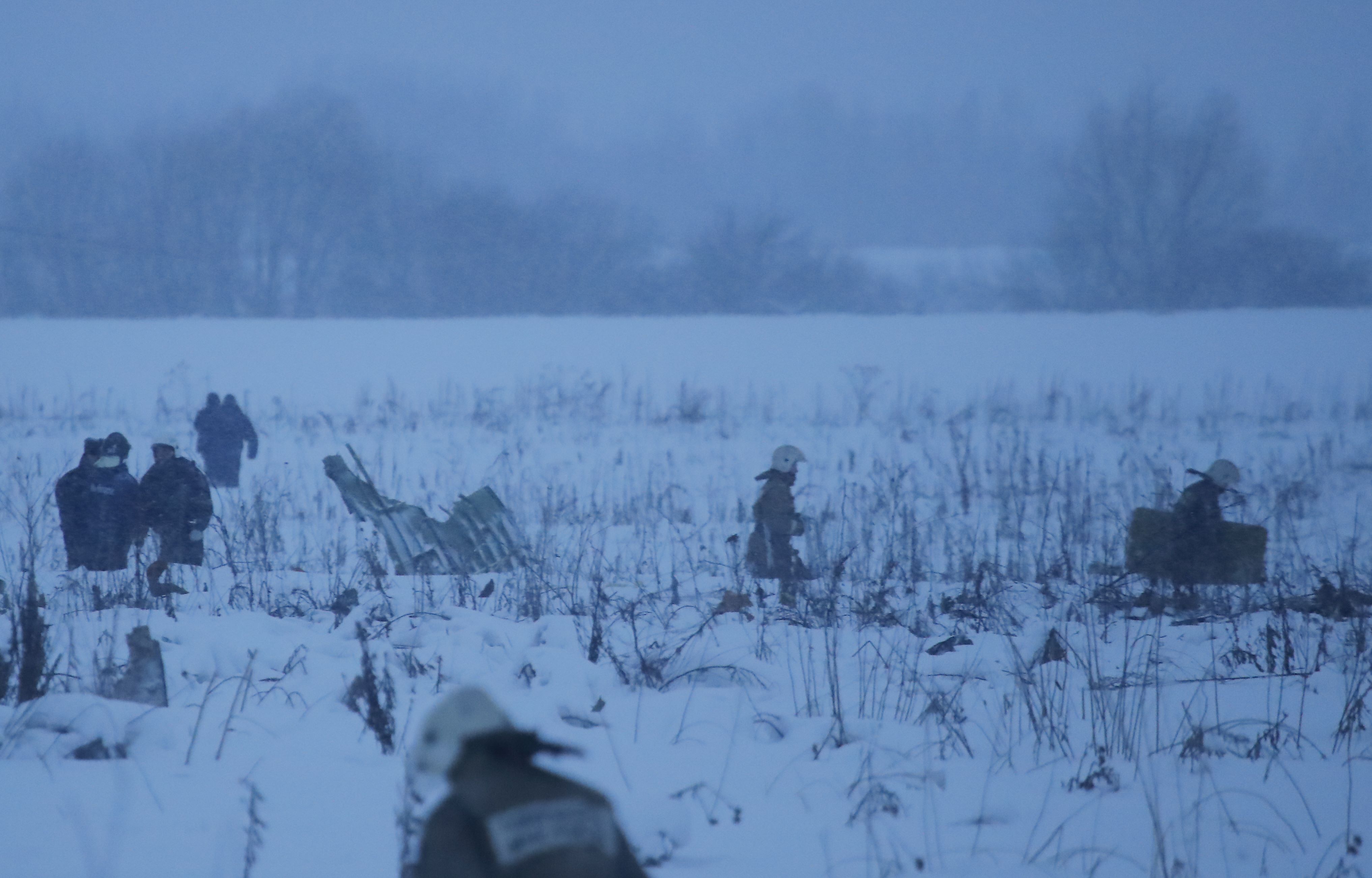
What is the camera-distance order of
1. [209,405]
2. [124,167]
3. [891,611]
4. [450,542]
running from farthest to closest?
[124,167] → [209,405] → [450,542] → [891,611]

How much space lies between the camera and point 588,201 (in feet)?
133

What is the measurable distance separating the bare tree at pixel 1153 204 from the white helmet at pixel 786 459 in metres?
30.8

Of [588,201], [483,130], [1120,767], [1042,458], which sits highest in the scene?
[483,130]

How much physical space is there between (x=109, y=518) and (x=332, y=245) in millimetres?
34769

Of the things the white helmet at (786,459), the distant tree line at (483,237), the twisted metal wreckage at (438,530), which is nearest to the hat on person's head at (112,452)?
the twisted metal wreckage at (438,530)

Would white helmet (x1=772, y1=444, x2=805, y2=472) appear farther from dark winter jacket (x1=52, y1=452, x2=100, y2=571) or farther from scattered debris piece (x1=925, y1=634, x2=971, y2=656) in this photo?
dark winter jacket (x1=52, y1=452, x2=100, y2=571)

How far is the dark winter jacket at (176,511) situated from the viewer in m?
6.49

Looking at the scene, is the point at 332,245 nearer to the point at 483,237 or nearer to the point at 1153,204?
the point at 483,237

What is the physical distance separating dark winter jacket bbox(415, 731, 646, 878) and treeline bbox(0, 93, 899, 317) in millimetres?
36047

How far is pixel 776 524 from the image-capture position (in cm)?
678

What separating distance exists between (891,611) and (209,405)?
27.5 ft

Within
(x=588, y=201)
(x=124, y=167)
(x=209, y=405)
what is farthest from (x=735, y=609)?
(x=124, y=167)

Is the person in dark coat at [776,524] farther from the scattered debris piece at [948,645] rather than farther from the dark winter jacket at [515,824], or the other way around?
the dark winter jacket at [515,824]

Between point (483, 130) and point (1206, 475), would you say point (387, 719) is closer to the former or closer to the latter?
point (1206, 475)
